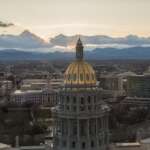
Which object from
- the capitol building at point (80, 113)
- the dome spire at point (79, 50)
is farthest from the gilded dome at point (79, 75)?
the dome spire at point (79, 50)

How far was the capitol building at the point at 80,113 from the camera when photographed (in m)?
27.8

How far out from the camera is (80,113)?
27.7 m

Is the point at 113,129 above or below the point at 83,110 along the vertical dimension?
below

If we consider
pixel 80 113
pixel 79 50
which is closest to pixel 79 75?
pixel 79 50

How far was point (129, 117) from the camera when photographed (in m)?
72.3

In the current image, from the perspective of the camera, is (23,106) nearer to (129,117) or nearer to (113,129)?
(129,117)

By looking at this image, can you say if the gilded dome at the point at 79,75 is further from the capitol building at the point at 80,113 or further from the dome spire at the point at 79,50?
the dome spire at the point at 79,50

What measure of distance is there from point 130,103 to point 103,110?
2584 inches

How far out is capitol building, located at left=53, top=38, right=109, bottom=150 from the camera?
27.8m

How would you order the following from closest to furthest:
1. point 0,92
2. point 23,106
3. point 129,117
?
1. point 129,117
2. point 23,106
3. point 0,92

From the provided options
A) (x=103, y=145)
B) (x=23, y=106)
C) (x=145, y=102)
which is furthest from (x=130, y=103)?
(x=103, y=145)

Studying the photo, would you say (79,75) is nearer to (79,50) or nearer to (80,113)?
(79,50)

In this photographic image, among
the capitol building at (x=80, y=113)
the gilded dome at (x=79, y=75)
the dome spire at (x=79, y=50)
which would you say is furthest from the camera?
the dome spire at (x=79, y=50)

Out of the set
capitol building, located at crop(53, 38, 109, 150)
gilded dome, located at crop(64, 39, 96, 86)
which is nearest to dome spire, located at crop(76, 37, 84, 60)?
capitol building, located at crop(53, 38, 109, 150)
